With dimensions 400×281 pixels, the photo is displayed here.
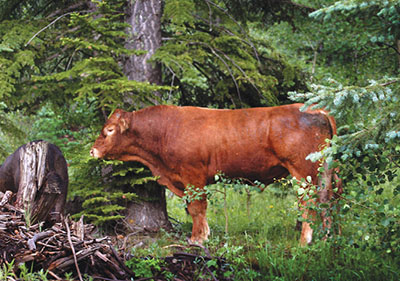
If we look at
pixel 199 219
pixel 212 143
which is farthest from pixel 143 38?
pixel 199 219

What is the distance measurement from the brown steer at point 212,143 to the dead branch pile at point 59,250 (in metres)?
2.76

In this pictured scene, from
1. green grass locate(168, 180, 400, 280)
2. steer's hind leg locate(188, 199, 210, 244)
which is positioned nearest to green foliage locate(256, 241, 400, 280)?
green grass locate(168, 180, 400, 280)

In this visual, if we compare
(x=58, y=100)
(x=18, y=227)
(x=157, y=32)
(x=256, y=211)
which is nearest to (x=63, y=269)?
Result: (x=18, y=227)

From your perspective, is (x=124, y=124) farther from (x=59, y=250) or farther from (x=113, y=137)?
(x=59, y=250)

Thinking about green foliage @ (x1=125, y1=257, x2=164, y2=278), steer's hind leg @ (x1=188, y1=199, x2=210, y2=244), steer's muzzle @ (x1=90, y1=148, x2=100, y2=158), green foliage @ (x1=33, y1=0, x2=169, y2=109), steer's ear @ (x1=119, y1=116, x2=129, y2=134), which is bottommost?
steer's hind leg @ (x1=188, y1=199, x2=210, y2=244)

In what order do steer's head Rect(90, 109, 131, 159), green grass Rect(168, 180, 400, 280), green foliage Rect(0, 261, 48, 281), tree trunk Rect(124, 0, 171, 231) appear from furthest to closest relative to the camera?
1. tree trunk Rect(124, 0, 171, 231)
2. steer's head Rect(90, 109, 131, 159)
3. green grass Rect(168, 180, 400, 280)
4. green foliage Rect(0, 261, 48, 281)

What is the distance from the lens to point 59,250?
325 cm

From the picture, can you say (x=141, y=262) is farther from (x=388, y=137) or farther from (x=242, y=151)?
(x=242, y=151)

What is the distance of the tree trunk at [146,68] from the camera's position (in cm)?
704

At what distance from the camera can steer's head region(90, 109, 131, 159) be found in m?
6.53

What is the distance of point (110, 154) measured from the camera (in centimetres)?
657

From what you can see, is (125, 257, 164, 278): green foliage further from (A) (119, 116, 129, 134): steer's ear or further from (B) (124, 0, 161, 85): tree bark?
(B) (124, 0, 161, 85): tree bark

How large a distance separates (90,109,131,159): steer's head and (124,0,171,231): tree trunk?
649mm

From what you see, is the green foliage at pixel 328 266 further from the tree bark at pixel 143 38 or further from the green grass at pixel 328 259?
the tree bark at pixel 143 38
